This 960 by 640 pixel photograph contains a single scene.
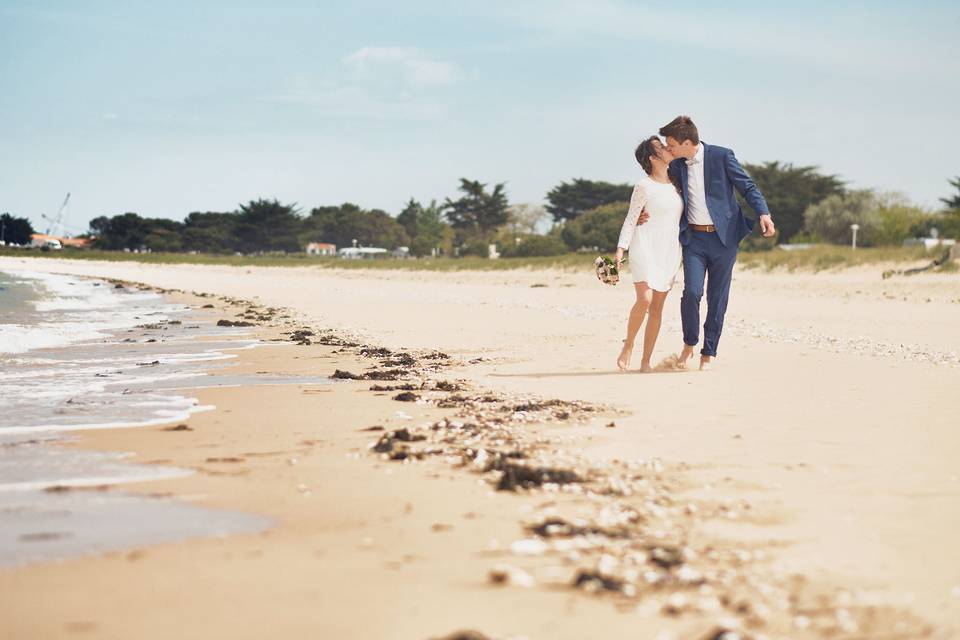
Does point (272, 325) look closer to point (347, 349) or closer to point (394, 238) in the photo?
point (347, 349)

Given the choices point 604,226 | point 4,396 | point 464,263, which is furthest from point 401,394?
point 604,226

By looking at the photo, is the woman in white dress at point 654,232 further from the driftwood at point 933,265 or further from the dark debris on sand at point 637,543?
the driftwood at point 933,265

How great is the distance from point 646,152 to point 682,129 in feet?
1.25

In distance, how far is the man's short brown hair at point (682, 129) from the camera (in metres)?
7.60

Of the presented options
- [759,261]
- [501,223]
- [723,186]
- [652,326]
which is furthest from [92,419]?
[501,223]

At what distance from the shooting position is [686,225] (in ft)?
26.0

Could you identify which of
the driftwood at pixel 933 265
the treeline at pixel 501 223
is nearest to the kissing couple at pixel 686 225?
the driftwood at pixel 933 265

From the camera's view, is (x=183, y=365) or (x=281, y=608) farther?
(x=183, y=365)

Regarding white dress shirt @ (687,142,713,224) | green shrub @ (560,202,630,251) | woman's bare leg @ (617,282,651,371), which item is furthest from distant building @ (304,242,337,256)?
white dress shirt @ (687,142,713,224)

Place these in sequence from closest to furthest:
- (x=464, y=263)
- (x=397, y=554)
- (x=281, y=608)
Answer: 1. (x=281, y=608)
2. (x=397, y=554)
3. (x=464, y=263)

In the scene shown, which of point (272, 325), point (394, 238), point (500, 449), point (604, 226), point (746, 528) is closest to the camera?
point (746, 528)

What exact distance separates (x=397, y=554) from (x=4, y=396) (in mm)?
5009

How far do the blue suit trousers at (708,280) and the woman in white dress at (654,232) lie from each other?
0.44 feet

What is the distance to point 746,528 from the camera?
11.0ft
